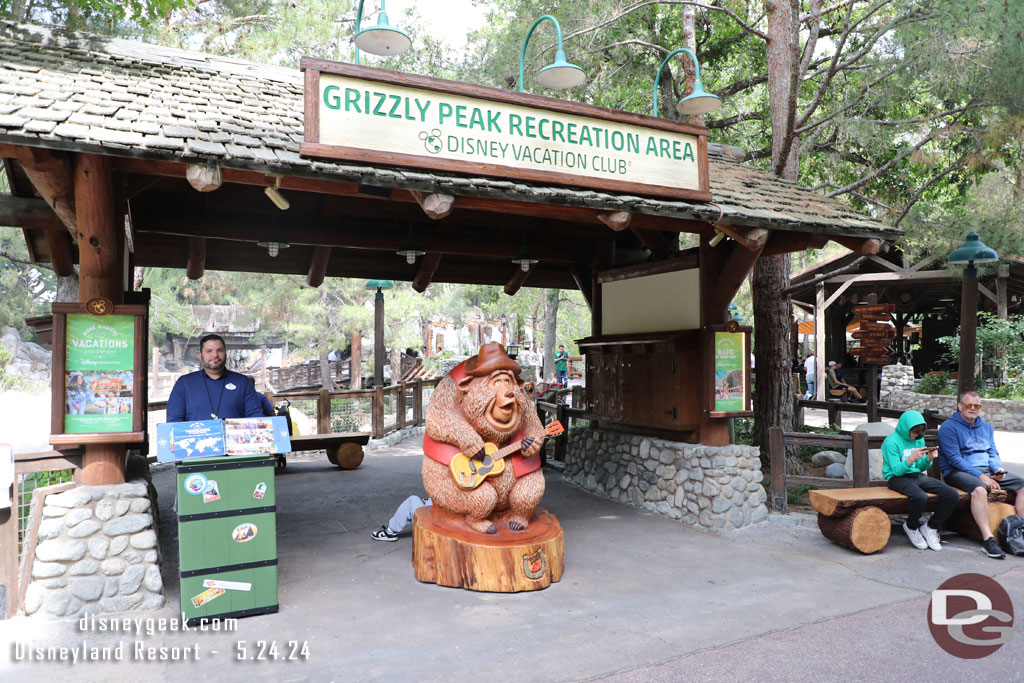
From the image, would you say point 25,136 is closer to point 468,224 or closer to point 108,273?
point 108,273

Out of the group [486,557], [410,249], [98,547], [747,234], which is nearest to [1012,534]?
[747,234]

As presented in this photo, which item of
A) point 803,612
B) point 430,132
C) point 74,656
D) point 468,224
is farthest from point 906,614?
point 468,224

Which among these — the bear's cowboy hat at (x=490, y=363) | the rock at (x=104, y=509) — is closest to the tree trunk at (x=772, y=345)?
the bear's cowboy hat at (x=490, y=363)

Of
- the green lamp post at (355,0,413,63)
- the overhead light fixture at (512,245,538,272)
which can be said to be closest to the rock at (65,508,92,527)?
the green lamp post at (355,0,413,63)

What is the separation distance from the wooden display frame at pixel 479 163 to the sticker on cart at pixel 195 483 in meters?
2.17

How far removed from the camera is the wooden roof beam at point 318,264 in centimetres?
782

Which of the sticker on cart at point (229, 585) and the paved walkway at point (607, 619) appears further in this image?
the sticker on cart at point (229, 585)

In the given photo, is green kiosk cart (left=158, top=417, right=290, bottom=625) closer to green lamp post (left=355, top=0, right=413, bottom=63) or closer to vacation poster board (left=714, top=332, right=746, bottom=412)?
green lamp post (left=355, top=0, right=413, bottom=63)

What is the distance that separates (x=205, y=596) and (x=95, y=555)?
850 mm

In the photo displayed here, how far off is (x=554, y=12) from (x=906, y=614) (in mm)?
9799

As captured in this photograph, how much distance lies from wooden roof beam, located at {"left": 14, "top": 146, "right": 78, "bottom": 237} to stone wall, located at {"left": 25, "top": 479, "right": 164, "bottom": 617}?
76.6 inches

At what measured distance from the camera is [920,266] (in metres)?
17.2

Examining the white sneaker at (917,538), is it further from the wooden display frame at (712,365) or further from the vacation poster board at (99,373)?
the vacation poster board at (99,373)

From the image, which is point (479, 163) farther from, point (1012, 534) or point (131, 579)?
point (1012, 534)
